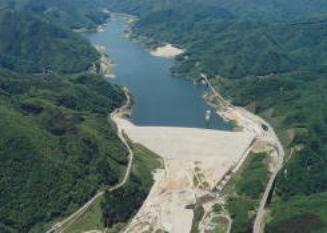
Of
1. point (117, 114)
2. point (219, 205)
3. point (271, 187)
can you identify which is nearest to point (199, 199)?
point (219, 205)

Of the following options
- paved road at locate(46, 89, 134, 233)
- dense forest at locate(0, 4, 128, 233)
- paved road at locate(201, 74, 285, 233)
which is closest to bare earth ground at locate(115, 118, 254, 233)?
paved road at locate(201, 74, 285, 233)

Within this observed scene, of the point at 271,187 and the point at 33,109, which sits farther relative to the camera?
the point at 33,109

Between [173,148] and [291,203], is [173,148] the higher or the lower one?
the lower one

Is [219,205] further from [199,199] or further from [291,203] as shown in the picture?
[291,203]

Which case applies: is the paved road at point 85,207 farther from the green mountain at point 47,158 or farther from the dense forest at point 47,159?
the green mountain at point 47,158

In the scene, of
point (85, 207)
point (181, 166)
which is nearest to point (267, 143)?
point (181, 166)

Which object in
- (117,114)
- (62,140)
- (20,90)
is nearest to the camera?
(62,140)

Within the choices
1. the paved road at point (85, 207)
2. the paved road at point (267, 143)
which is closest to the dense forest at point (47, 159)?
the paved road at point (85, 207)

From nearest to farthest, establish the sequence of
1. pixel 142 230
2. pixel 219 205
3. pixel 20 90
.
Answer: pixel 142 230 < pixel 219 205 < pixel 20 90

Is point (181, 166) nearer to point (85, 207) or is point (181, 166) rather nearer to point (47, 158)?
point (85, 207)
